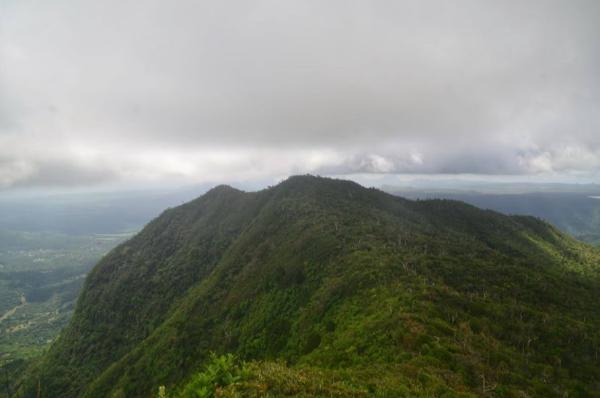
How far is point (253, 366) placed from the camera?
19391 mm

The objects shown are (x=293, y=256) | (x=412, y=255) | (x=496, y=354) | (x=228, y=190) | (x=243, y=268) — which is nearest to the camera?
(x=496, y=354)

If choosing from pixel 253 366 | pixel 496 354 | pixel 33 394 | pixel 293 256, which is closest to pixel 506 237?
pixel 293 256

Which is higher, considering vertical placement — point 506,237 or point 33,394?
point 506,237

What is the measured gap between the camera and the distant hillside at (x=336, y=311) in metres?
25.2

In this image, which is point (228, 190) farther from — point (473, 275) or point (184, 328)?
point (473, 275)

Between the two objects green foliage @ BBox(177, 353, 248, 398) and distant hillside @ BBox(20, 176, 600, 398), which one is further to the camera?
distant hillside @ BBox(20, 176, 600, 398)

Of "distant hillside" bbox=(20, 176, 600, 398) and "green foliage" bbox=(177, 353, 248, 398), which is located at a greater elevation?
"green foliage" bbox=(177, 353, 248, 398)

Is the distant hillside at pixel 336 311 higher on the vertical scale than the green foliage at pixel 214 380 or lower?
lower

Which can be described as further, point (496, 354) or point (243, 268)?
point (243, 268)

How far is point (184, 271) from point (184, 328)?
166 ft

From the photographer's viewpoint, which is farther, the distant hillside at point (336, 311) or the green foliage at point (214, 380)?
the distant hillside at point (336, 311)

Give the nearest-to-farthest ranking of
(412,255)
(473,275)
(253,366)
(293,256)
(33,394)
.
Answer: (253,366) → (473,275) → (412,255) → (293,256) → (33,394)

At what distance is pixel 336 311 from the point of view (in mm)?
43250

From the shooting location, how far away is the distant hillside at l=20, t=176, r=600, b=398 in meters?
25.2
